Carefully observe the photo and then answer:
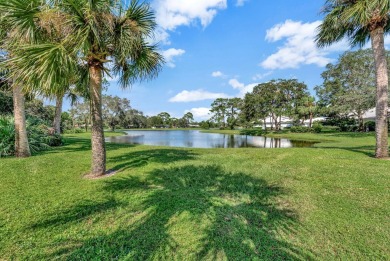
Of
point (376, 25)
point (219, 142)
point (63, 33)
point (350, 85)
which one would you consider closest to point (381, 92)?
point (376, 25)

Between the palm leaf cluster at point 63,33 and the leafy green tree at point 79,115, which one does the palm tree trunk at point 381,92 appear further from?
the leafy green tree at point 79,115

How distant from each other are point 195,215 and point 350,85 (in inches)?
1459

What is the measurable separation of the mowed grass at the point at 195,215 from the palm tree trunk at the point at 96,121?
52 centimetres

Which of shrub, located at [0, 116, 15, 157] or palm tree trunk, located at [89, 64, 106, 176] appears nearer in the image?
palm tree trunk, located at [89, 64, 106, 176]

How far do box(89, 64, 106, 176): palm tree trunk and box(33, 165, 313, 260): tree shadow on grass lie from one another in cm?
77

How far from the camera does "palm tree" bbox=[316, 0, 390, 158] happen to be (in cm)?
730

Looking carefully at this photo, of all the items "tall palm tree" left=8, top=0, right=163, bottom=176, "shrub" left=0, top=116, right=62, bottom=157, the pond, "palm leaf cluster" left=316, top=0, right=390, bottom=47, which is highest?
"palm leaf cluster" left=316, top=0, right=390, bottom=47

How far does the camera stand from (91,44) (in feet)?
17.4

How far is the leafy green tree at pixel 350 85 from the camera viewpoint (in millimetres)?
21188

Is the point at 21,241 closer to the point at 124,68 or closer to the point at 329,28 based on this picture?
the point at 124,68

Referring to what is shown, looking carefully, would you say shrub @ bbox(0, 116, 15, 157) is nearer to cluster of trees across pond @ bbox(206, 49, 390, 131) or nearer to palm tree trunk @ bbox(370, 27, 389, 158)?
palm tree trunk @ bbox(370, 27, 389, 158)

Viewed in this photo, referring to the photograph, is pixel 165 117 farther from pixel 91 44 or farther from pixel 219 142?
pixel 91 44

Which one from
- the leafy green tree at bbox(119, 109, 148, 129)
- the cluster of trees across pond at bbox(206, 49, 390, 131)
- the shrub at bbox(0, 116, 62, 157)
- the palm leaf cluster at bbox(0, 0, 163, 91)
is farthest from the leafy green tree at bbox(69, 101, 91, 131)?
the palm leaf cluster at bbox(0, 0, 163, 91)

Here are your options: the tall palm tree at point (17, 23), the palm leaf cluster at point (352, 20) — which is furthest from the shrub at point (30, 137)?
the palm leaf cluster at point (352, 20)
